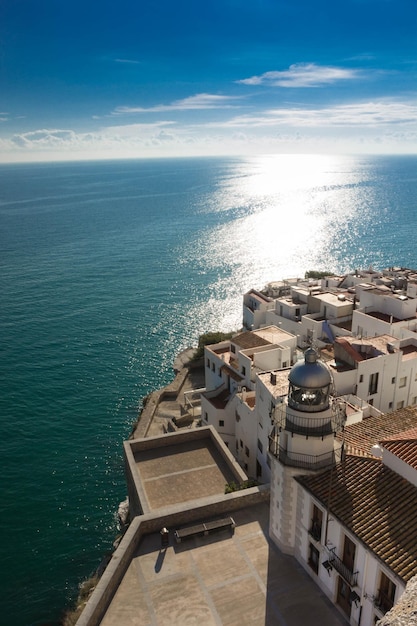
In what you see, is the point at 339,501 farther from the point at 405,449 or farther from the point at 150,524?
the point at 150,524

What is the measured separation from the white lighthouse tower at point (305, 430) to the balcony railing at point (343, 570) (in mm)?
2511

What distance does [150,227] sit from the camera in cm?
16875

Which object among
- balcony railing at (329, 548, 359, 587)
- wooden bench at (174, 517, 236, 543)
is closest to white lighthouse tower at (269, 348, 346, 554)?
balcony railing at (329, 548, 359, 587)

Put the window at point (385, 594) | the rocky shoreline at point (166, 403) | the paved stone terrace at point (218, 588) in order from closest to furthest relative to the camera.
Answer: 1. the window at point (385, 594)
2. the paved stone terrace at point (218, 588)
3. the rocky shoreline at point (166, 403)

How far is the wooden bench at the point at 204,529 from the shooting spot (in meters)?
22.5

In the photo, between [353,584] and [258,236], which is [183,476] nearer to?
[353,584]

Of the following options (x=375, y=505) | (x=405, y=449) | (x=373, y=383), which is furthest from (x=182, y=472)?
(x=373, y=383)

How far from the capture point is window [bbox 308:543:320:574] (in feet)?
67.1

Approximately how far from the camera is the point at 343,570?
18.4 m

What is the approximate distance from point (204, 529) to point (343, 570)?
678 centimetres

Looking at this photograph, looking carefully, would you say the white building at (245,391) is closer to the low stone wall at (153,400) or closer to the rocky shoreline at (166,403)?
the rocky shoreline at (166,403)

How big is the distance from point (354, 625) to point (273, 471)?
6253 millimetres

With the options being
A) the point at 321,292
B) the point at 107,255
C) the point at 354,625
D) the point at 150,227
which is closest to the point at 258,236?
the point at 150,227

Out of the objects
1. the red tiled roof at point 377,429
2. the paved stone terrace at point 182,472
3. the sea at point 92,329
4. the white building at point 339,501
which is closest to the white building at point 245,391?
the paved stone terrace at point 182,472
